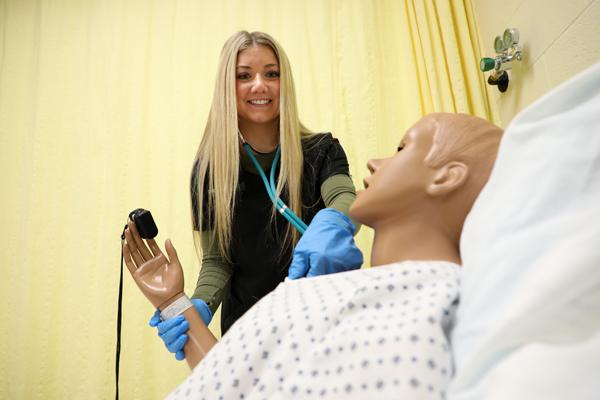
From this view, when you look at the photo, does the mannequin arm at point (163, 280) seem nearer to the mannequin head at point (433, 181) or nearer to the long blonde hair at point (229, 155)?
the long blonde hair at point (229, 155)

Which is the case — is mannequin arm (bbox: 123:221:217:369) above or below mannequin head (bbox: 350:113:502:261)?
below

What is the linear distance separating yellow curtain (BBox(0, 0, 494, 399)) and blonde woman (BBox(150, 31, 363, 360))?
1.65ft

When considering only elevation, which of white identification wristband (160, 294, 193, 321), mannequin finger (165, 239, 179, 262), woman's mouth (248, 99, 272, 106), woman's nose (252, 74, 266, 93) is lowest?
white identification wristband (160, 294, 193, 321)

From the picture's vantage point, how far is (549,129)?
0.54 meters

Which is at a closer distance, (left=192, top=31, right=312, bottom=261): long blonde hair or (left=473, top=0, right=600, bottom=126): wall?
(left=473, top=0, right=600, bottom=126): wall

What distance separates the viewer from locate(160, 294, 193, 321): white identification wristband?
3.16 ft

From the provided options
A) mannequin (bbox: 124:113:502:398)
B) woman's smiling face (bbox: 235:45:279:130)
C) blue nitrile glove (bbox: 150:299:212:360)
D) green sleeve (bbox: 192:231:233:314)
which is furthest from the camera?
woman's smiling face (bbox: 235:45:279:130)

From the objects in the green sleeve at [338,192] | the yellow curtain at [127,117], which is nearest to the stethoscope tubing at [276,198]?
the green sleeve at [338,192]

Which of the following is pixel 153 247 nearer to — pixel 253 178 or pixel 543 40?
pixel 253 178

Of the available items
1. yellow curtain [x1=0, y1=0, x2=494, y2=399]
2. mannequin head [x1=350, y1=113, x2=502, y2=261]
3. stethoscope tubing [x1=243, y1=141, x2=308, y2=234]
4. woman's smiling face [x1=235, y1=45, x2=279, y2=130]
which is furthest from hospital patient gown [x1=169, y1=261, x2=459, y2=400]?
yellow curtain [x1=0, y1=0, x2=494, y2=399]

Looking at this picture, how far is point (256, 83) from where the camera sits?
4.54ft

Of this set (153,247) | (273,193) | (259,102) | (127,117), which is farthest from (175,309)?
(127,117)

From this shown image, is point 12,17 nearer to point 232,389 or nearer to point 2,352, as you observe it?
point 2,352

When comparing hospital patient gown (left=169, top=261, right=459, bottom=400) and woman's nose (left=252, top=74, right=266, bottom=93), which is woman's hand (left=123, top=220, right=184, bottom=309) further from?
woman's nose (left=252, top=74, right=266, bottom=93)
